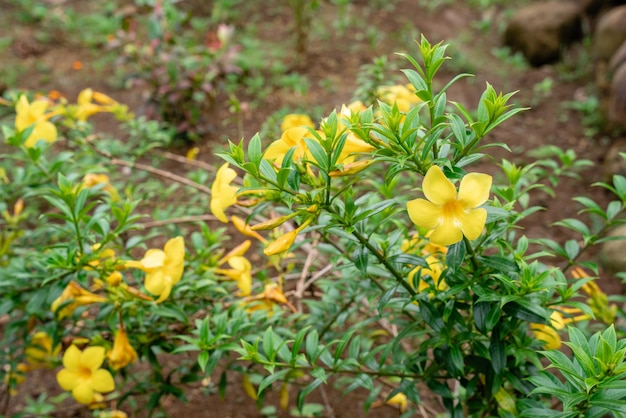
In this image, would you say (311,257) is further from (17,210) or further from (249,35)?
(249,35)

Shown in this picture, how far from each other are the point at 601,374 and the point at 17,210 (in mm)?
2216

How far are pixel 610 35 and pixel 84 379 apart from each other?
15.1 ft

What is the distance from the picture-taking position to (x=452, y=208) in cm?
101

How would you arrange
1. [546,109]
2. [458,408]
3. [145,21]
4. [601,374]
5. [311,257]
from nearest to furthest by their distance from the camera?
[601,374] < [458,408] < [311,257] < [546,109] < [145,21]

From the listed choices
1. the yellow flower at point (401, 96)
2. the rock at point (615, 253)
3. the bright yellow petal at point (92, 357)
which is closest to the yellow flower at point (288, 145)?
the yellow flower at point (401, 96)

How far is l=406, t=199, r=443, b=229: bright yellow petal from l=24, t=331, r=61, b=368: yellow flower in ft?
→ 4.66

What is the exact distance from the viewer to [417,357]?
56.1 inches

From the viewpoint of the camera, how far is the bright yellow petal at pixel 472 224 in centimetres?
100

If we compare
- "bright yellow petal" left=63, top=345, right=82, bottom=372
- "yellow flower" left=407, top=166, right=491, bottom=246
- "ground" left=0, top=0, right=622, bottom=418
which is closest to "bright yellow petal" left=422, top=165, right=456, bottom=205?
"yellow flower" left=407, top=166, right=491, bottom=246

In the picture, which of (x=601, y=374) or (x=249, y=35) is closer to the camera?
(x=601, y=374)

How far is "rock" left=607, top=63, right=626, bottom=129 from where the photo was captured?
3.72 meters

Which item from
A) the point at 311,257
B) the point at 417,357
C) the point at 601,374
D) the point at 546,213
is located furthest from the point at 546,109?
the point at 601,374

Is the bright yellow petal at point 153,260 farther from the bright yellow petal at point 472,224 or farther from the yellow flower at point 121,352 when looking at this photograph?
the bright yellow petal at point 472,224

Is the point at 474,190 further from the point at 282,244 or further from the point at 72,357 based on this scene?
the point at 72,357
